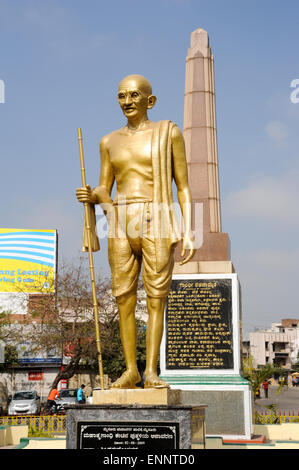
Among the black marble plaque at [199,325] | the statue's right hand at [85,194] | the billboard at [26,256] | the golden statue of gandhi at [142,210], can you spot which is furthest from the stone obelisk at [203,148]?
the billboard at [26,256]

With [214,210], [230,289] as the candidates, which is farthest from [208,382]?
[214,210]

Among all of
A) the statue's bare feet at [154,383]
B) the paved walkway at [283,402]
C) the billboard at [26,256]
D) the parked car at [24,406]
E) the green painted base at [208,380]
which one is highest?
the billboard at [26,256]

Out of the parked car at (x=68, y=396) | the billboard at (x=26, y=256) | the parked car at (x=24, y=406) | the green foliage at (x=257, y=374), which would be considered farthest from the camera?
the billboard at (x=26, y=256)

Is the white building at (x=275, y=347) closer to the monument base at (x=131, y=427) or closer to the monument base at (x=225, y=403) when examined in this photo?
the monument base at (x=225, y=403)

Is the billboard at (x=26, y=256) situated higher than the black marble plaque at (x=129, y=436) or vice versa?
the billboard at (x=26, y=256)

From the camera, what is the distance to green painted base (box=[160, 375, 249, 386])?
9.41 meters

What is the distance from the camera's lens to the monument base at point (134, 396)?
5.04 m

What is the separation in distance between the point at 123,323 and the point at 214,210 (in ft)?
20.9

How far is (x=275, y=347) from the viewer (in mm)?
59344

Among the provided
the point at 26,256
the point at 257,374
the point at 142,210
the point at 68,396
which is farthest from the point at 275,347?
the point at 142,210

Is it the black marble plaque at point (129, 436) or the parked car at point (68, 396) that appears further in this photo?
the parked car at point (68, 396)

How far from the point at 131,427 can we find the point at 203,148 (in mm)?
7997

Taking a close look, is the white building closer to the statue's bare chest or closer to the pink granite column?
the pink granite column
